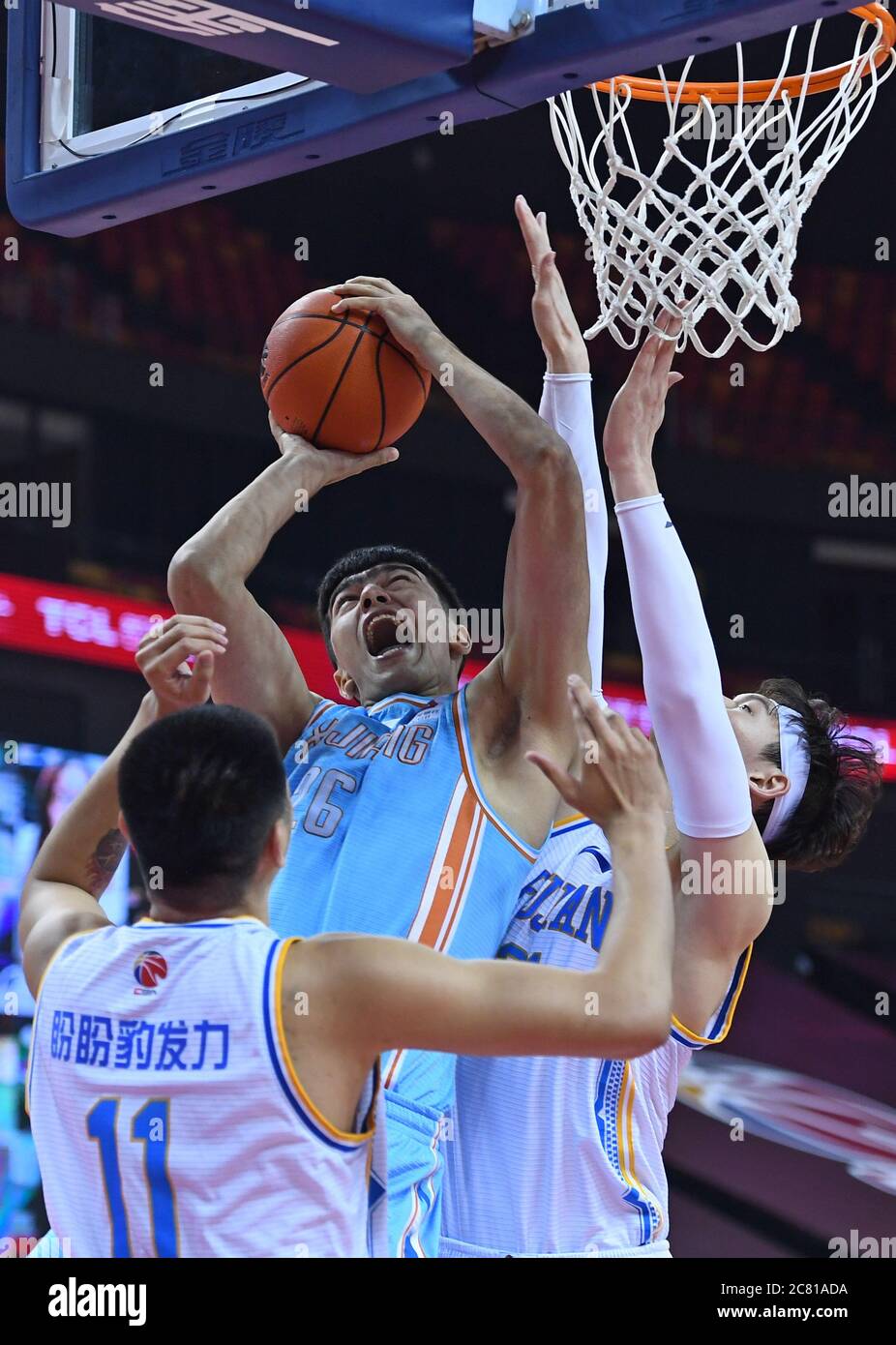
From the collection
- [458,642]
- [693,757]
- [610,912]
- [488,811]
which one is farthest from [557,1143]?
[458,642]

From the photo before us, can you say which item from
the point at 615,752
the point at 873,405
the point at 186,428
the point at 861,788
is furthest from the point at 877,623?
the point at 615,752

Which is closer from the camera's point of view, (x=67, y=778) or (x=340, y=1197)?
(x=340, y=1197)

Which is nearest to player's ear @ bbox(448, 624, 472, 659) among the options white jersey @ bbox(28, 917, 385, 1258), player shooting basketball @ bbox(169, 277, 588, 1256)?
player shooting basketball @ bbox(169, 277, 588, 1256)

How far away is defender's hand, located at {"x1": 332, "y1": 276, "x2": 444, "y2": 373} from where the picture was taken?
3.03 m

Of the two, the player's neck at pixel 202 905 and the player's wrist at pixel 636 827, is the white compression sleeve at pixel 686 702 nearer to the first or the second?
the player's wrist at pixel 636 827

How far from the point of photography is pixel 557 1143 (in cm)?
280

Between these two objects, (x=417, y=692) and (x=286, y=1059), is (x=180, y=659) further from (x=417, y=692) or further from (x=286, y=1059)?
(x=417, y=692)

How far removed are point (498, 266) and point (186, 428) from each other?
2.95m

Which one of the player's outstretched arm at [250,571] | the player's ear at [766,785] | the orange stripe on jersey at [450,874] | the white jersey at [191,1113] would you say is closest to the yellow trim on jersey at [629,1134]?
the orange stripe on jersey at [450,874]

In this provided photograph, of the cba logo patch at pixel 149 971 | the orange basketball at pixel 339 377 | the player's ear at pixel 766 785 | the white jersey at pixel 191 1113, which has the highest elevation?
the orange basketball at pixel 339 377

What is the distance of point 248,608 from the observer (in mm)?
3072

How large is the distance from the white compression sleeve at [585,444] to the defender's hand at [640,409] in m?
0.22

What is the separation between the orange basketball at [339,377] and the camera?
3.06 m

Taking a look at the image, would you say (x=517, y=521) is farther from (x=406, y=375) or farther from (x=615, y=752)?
(x=615, y=752)
